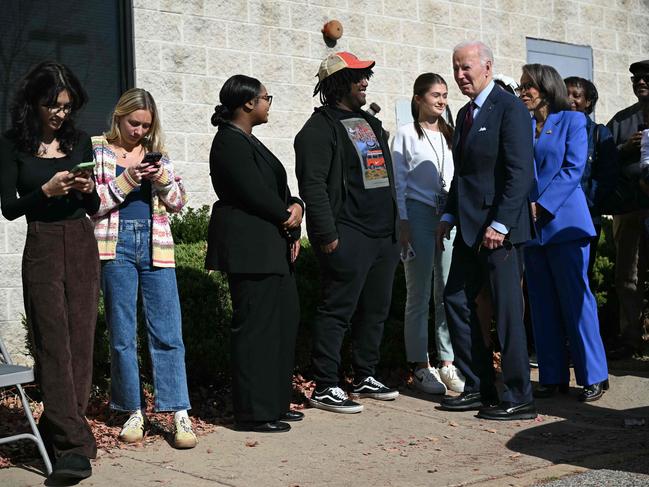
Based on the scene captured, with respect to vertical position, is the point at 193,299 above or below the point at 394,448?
above

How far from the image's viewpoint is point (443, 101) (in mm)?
7684

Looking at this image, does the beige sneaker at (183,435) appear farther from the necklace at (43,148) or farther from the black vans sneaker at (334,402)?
the necklace at (43,148)

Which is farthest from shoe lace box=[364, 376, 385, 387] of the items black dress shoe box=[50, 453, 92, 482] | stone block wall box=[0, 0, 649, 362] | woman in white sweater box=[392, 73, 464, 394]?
stone block wall box=[0, 0, 649, 362]

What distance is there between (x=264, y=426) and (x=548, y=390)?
7.17 ft

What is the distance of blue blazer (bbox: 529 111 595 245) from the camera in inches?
279

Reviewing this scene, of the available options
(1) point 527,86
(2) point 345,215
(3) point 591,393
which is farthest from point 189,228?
(3) point 591,393

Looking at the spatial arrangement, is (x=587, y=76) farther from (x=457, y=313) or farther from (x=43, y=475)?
(x=43, y=475)

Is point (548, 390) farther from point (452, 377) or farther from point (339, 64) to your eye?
point (339, 64)

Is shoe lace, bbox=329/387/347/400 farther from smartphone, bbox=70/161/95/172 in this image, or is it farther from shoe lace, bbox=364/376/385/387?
smartphone, bbox=70/161/95/172

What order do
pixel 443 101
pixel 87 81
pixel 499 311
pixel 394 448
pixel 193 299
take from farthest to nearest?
pixel 87 81, pixel 443 101, pixel 193 299, pixel 499 311, pixel 394 448

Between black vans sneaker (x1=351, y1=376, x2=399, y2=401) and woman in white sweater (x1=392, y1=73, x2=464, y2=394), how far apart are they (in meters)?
0.38

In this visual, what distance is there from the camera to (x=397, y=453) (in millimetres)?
5879

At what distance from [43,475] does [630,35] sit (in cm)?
974

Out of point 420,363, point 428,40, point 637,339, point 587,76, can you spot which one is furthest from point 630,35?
point 420,363
